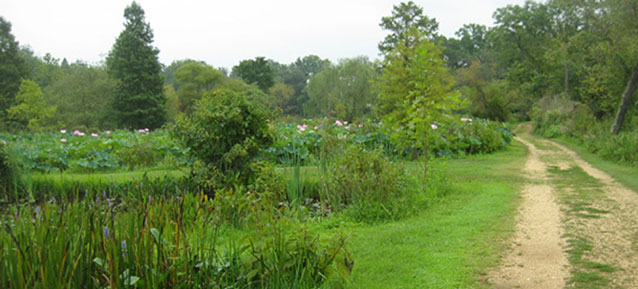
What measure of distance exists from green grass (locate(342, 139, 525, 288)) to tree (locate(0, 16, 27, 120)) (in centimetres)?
4036

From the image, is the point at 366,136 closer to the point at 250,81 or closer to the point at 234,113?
the point at 234,113

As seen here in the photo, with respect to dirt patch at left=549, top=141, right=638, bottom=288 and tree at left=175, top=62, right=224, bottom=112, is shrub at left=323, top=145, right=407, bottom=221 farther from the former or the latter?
tree at left=175, top=62, right=224, bottom=112

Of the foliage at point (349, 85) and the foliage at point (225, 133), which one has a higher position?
the foliage at point (349, 85)

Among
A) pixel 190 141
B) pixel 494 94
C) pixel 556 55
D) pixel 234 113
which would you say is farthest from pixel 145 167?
pixel 494 94

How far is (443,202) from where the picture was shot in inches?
287

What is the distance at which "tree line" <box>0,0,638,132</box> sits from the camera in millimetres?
16422

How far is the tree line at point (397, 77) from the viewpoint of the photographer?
53.9ft

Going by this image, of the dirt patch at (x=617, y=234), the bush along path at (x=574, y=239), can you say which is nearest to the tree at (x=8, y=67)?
the bush along path at (x=574, y=239)

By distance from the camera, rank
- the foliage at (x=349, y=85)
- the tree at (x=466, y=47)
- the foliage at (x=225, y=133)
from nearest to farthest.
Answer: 1. the foliage at (x=225, y=133)
2. the foliage at (x=349, y=85)
3. the tree at (x=466, y=47)

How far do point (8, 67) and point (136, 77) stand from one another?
36.6 feet

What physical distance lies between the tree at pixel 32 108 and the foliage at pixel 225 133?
3120 centimetres

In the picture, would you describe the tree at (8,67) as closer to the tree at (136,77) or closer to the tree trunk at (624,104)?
the tree at (136,77)

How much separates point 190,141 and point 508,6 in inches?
1841

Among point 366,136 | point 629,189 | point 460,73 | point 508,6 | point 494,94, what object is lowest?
point 629,189
